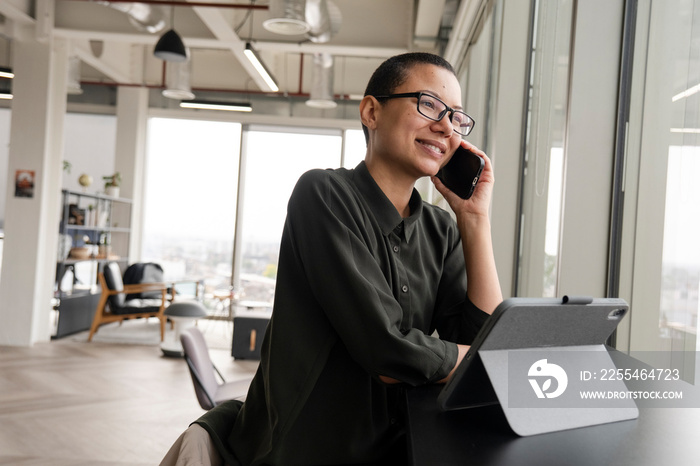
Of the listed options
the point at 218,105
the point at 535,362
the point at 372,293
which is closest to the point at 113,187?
the point at 218,105

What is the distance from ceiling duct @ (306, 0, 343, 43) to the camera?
19.5ft

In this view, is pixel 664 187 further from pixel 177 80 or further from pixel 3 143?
pixel 3 143

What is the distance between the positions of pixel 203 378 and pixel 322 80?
628 cm

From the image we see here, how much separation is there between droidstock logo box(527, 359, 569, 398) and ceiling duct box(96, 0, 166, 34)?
22.0ft

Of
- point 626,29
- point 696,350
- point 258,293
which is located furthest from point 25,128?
point 696,350

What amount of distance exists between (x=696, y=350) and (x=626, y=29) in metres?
1.14

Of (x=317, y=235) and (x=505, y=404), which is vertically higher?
(x=317, y=235)

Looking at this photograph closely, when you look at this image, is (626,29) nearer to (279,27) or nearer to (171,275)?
(279,27)

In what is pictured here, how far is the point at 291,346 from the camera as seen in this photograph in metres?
1.21

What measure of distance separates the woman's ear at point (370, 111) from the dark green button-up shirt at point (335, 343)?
Answer: 0.17 meters

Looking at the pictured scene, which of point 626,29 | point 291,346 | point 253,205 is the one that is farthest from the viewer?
point 253,205

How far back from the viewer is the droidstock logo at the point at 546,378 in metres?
0.92

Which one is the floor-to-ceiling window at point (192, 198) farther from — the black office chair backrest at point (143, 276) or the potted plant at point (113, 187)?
the black office chair backrest at point (143, 276)

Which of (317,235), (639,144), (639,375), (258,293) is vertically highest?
(639,144)
